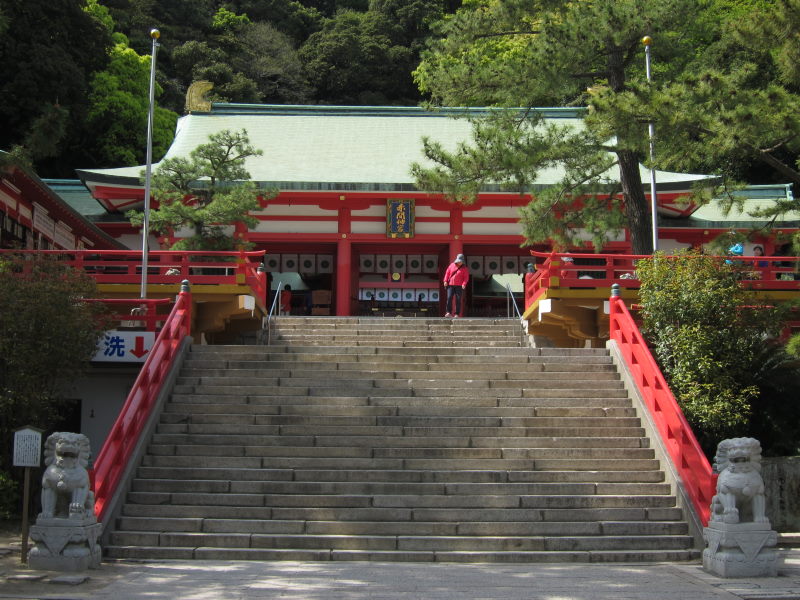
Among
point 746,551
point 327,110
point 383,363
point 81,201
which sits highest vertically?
point 327,110

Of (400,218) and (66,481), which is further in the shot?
(400,218)

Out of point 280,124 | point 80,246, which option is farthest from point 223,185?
point 280,124

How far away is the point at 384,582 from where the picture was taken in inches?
282

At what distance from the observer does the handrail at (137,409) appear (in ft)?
28.2

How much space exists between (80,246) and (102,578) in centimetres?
1420

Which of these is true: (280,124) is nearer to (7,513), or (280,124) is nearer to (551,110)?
(551,110)

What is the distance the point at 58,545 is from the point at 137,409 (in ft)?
7.94

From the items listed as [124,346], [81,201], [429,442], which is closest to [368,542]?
[429,442]

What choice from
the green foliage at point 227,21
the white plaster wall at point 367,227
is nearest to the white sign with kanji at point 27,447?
the white plaster wall at point 367,227

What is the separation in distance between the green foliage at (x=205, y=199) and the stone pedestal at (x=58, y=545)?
8387 millimetres

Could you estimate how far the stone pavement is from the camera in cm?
671

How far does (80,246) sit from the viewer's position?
20.2 meters

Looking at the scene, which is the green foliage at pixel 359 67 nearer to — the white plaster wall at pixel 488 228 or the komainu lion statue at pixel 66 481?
the white plaster wall at pixel 488 228

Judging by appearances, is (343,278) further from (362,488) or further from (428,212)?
(362,488)
